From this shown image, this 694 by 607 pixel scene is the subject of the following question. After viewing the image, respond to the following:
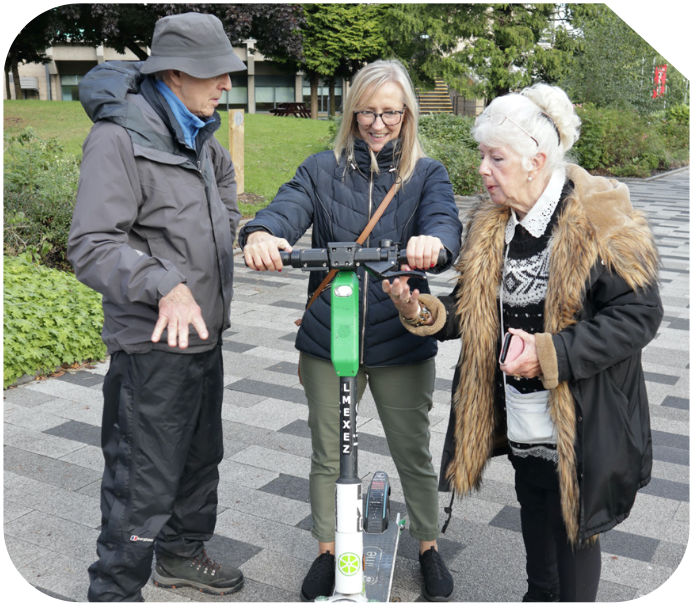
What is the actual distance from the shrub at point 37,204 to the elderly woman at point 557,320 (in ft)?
18.0

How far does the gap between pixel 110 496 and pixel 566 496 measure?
1632 mm

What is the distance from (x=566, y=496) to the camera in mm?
2354

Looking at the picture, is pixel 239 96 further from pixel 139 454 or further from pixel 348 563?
pixel 348 563

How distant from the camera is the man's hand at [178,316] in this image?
87.7 inches

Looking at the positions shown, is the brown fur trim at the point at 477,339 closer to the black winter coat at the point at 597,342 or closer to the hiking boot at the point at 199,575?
the black winter coat at the point at 597,342

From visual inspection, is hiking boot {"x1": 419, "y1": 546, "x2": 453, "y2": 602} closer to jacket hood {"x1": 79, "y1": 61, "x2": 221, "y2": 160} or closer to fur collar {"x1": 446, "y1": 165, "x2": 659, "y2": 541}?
fur collar {"x1": 446, "y1": 165, "x2": 659, "y2": 541}

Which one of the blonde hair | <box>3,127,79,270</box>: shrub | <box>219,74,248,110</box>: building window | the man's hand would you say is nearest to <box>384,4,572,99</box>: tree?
<box>3,127,79,270</box>: shrub

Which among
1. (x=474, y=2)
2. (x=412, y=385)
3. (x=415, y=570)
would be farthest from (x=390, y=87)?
(x=474, y=2)

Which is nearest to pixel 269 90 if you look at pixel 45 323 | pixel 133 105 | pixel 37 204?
pixel 37 204

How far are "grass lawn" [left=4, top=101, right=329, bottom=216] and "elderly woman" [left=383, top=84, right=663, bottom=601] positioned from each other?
31.9 ft

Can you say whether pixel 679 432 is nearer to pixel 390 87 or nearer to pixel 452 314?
pixel 452 314

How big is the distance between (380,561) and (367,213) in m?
1.44

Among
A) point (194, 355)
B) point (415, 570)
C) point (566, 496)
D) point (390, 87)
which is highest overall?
point (390, 87)

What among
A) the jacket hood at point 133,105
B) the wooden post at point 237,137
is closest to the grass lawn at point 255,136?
the wooden post at point 237,137
